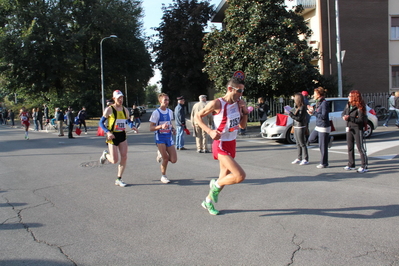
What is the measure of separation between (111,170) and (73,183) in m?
1.28

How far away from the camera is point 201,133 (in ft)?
37.0

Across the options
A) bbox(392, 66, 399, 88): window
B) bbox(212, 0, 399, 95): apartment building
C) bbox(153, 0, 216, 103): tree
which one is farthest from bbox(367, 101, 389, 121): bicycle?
bbox(153, 0, 216, 103): tree

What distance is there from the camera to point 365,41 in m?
23.7

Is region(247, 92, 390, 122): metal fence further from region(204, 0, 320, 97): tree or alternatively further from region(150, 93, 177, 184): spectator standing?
region(150, 93, 177, 184): spectator standing

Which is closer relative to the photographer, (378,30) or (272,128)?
(272,128)

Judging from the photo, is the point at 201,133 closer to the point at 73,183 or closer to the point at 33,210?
the point at 73,183

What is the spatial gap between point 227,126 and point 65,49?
35.5m

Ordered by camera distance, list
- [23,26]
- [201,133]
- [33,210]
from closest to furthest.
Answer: [33,210] < [201,133] < [23,26]

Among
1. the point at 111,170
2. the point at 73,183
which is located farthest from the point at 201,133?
the point at 73,183

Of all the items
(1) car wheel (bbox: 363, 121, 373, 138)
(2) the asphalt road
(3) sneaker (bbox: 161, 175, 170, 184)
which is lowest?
(2) the asphalt road

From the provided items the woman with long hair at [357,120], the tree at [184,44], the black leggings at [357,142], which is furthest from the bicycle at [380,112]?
the tree at [184,44]

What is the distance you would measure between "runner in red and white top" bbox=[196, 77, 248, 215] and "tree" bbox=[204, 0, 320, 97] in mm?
12249

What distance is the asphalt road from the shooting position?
3633mm

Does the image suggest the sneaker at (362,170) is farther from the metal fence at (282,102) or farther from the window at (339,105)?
the metal fence at (282,102)
